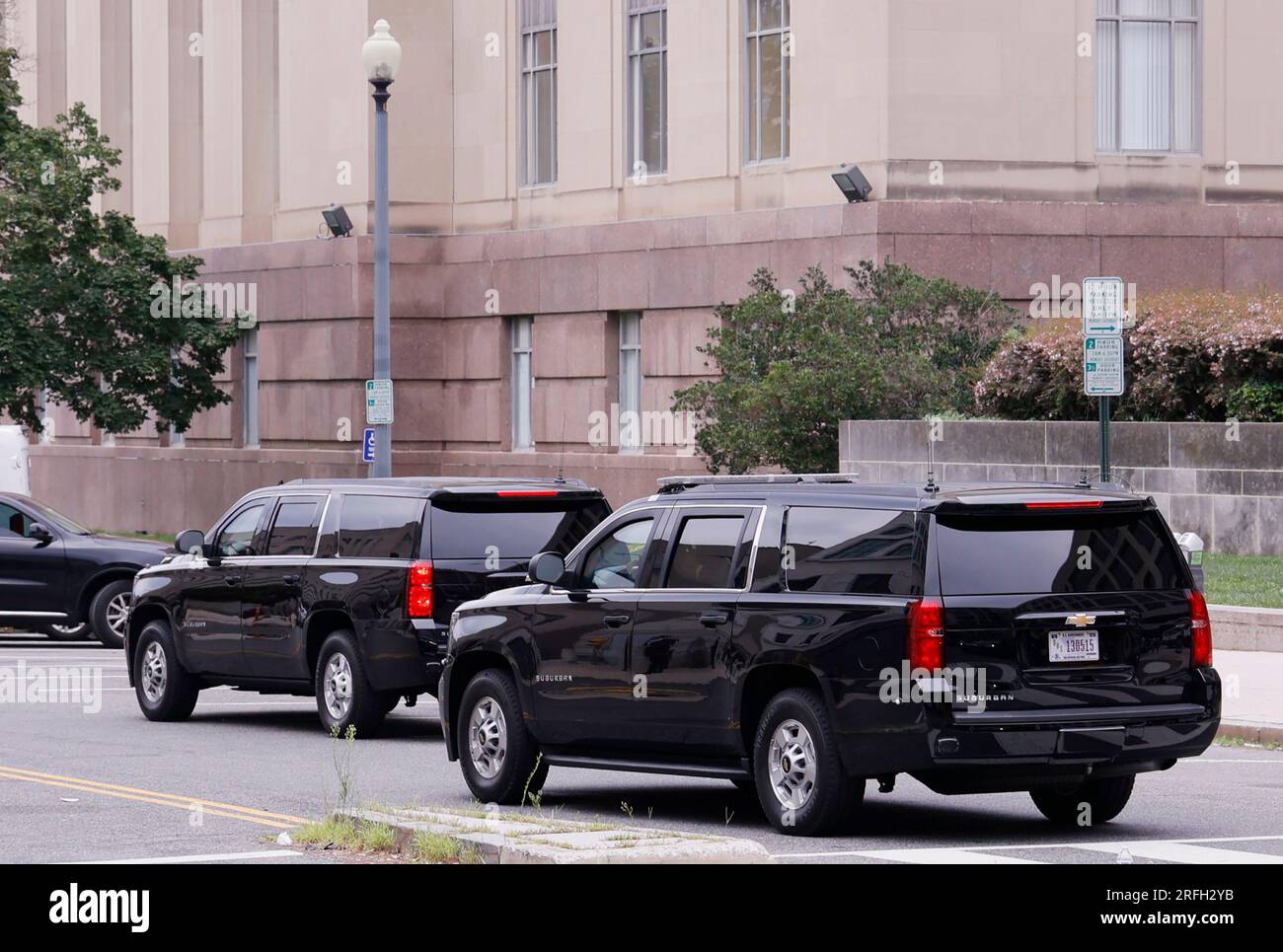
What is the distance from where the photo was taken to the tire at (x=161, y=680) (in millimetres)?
18516

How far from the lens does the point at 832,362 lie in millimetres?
27312

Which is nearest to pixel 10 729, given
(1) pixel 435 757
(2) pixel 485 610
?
(1) pixel 435 757

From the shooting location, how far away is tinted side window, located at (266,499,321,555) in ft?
57.5

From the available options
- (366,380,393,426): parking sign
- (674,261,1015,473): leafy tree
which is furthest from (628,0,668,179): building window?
(366,380,393,426): parking sign

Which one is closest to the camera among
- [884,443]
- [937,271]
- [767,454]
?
[884,443]

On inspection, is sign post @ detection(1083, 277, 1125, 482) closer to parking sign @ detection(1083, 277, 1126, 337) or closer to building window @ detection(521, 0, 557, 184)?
parking sign @ detection(1083, 277, 1126, 337)

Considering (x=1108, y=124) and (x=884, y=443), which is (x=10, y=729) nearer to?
(x=884, y=443)

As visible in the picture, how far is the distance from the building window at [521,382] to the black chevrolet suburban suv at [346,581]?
62.7 ft

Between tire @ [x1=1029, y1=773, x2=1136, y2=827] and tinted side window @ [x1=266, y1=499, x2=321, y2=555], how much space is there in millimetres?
6953

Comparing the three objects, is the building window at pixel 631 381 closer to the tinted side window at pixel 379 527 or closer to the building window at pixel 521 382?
the building window at pixel 521 382

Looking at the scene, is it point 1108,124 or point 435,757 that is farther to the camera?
point 1108,124

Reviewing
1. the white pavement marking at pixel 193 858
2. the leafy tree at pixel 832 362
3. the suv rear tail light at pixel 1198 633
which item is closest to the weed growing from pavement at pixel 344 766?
the white pavement marking at pixel 193 858

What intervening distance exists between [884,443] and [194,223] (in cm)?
2274

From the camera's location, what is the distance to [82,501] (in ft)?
Result: 155
